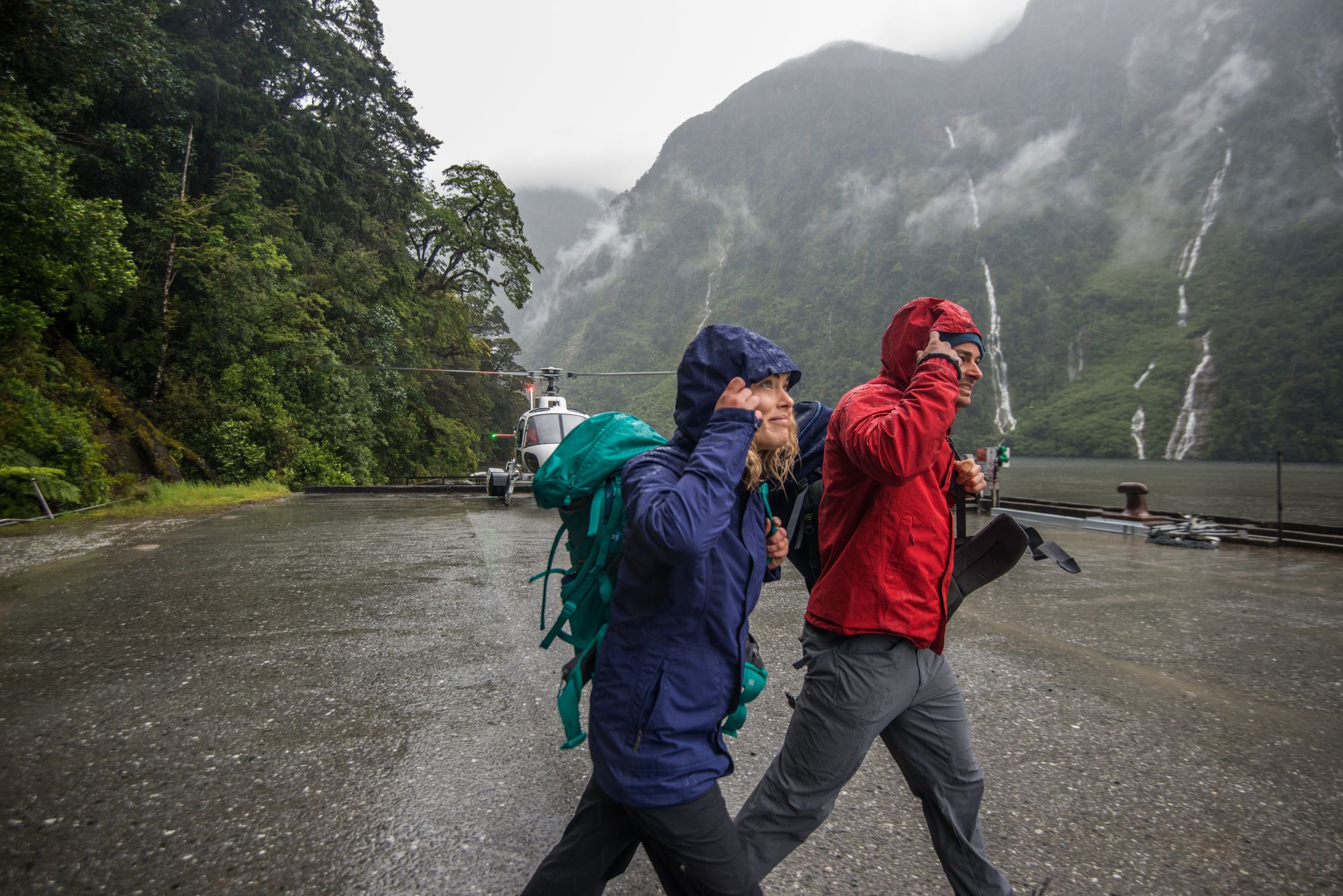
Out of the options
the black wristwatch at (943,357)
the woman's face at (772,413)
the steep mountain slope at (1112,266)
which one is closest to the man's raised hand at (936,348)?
the black wristwatch at (943,357)

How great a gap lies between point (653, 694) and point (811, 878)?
1488 millimetres

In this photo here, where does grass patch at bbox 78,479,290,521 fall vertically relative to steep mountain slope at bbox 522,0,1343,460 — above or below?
below

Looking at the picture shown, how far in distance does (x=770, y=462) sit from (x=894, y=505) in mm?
457

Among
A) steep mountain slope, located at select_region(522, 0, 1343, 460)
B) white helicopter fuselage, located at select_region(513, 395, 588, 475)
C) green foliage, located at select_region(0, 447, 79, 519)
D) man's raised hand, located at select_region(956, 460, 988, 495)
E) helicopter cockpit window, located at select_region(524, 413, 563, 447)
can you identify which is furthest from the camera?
steep mountain slope, located at select_region(522, 0, 1343, 460)

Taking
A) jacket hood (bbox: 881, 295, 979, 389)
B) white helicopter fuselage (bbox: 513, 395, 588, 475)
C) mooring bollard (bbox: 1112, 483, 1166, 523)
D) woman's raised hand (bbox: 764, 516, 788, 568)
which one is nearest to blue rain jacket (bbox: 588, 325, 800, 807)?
woman's raised hand (bbox: 764, 516, 788, 568)

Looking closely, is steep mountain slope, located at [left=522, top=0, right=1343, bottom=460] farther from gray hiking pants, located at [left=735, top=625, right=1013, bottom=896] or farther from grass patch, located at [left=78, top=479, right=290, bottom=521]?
gray hiking pants, located at [left=735, top=625, right=1013, bottom=896]

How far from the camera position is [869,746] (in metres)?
1.96

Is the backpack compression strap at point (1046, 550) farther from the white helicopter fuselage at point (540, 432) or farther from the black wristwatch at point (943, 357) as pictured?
the white helicopter fuselage at point (540, 432)

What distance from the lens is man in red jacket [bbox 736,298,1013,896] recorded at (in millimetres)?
1947

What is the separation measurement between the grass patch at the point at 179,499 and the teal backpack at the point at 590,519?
46.7 feet

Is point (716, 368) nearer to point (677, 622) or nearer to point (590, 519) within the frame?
point (590, 519)

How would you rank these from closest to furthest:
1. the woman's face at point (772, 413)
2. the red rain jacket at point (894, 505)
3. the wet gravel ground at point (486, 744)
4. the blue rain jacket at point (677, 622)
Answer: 1. the blue rain jacket at point (677, 622)
2. the woman's face at point (772, 413)
3. the red rain jacket at point (894, 505)
4. the wet gravel ground at point (486, 744)

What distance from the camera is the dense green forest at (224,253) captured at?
13.3 metres

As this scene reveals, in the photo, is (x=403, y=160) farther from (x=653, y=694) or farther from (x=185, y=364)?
(x=653, y=694)
